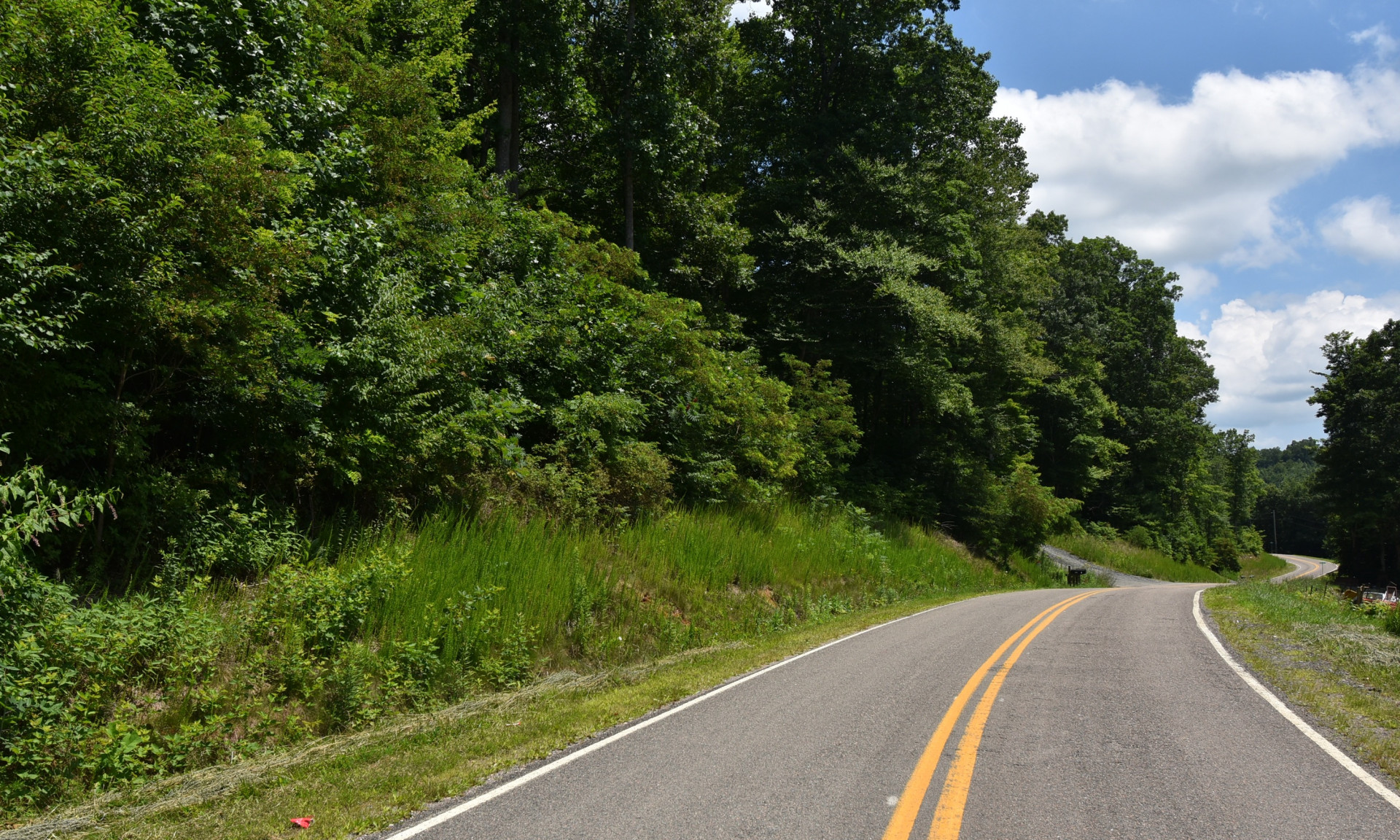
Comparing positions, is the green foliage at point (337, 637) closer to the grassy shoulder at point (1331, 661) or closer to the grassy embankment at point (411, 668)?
the grassy embankment at point (411, 668)

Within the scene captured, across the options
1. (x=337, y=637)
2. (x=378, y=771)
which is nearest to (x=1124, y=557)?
(x=337, y=637)

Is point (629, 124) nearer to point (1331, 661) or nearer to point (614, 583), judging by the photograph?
point (614, 583)

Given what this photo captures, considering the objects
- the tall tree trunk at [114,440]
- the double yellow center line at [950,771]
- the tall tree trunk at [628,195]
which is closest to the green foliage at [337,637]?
the tall tree trunk at [114,440]

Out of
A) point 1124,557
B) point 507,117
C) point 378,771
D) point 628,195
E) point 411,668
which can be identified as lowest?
point 1124,557

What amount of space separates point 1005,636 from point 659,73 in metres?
19.8

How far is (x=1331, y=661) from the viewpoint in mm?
10164

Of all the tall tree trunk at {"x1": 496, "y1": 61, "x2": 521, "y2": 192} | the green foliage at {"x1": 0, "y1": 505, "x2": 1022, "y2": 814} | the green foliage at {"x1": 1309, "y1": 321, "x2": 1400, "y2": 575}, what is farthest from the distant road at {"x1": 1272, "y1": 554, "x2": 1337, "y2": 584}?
the tall tree trunk at {"x1": 496, "y1": 61, "x2": 521, "y2": 192}

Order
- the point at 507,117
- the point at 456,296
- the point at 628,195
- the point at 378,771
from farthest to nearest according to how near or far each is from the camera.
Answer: the point at 628,195 → the point at 507,117 → the point at 456,296 → the point at 378,771

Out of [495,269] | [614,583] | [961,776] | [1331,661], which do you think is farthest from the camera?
[495,269]

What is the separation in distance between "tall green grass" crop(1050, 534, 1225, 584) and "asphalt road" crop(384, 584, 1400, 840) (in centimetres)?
3805

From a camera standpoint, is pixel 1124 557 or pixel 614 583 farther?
pixel 1124 557

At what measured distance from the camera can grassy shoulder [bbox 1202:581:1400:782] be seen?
22.3ft

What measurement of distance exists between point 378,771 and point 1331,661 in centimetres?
1218

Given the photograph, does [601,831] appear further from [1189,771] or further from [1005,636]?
[1005,636]
